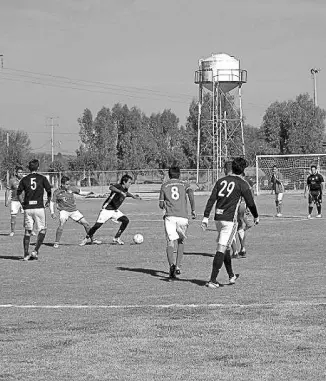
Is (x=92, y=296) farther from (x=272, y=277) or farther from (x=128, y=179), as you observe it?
(x=128, y=179)

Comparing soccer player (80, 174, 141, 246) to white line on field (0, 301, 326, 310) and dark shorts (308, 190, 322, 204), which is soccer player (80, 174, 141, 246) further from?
dark shorts (308, 190, 322, 204)

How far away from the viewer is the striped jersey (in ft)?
47.5

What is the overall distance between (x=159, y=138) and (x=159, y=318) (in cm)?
10997

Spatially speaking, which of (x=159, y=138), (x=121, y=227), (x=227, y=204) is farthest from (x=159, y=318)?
(x=159, y=138)

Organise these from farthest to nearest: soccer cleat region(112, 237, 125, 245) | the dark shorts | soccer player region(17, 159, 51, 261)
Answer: the dark shorts, soccer cleat region(112, 237, 125, 245), soccer player region(17, 159, 51, 261)

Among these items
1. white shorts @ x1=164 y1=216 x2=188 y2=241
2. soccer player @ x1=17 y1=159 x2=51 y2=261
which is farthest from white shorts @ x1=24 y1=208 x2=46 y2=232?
white shorts @ x1=164 y1=216 x2=188 y2=241

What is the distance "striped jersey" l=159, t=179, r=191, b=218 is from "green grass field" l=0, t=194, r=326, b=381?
1.14m

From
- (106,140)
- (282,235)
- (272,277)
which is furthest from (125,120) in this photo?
(272,277)

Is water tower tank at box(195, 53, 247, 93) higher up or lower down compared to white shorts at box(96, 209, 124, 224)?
higher up

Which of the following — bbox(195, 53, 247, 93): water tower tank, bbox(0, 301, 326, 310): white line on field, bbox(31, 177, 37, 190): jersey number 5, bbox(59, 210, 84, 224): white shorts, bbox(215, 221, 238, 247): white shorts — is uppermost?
bbox(195, 53, 247, 93): water tower tank

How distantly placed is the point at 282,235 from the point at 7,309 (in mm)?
13524

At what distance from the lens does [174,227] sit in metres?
14.5

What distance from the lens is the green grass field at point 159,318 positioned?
784 centimetres

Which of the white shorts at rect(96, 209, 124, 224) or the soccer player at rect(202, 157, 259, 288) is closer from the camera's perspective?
the soccer player at rect(202, 157, 259, 288)
